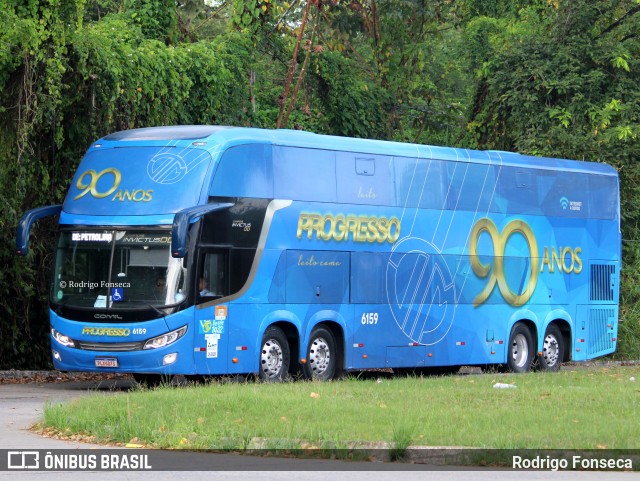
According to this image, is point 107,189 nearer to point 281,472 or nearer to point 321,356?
point 321,356

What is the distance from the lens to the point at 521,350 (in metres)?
27.7

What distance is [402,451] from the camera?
1249 centimetres

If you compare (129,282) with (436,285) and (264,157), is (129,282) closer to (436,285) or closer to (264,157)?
(264,157)

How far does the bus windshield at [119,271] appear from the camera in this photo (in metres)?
20.7

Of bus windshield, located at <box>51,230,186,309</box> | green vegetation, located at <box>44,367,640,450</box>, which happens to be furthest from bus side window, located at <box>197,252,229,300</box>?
green vegetation, located at <box>44,367,640,450</box>

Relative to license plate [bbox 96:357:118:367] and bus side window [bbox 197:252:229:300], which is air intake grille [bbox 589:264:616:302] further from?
license plate [bbox 96:357:118:367]

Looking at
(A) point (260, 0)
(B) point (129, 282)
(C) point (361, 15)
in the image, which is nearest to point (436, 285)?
(B) point (129, 282)

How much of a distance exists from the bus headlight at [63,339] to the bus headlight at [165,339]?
1275mm

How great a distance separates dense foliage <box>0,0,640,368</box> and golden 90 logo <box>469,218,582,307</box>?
5.67 meters

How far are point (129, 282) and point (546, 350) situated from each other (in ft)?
34.2

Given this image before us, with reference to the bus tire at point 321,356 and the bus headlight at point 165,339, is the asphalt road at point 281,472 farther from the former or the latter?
the bus tire at point 321,356

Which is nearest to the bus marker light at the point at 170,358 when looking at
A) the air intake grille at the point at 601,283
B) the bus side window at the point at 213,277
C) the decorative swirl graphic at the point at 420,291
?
the bus side window at the point at 213,277

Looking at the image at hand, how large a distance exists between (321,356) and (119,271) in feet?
13.2

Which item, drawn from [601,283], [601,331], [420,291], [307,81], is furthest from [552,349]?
[307,81]
